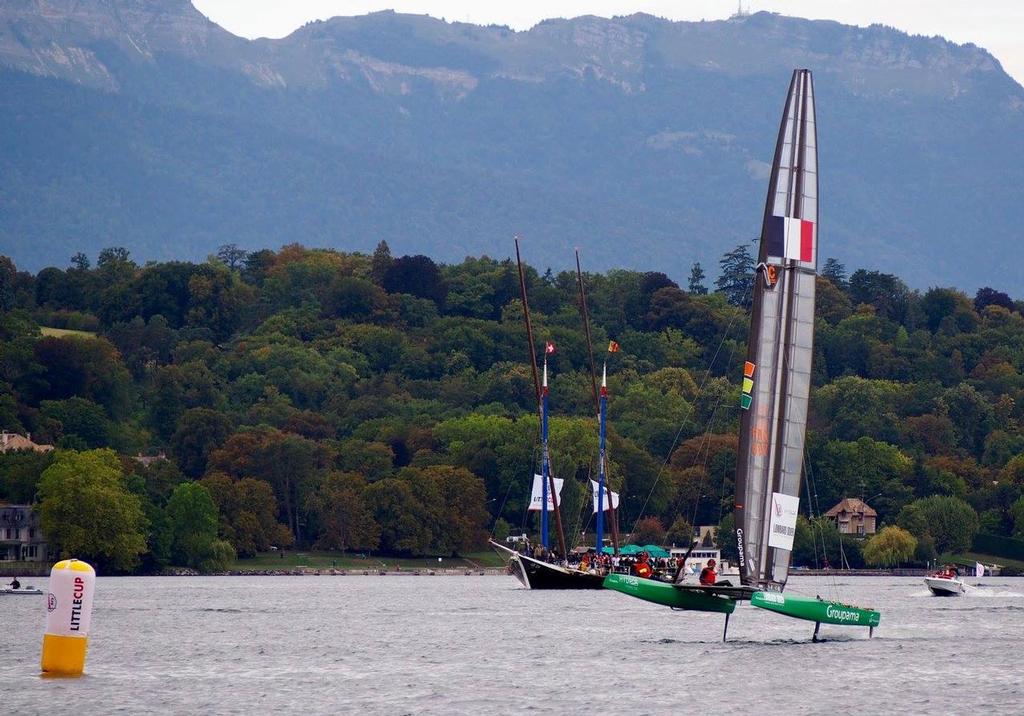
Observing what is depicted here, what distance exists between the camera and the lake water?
170 ft

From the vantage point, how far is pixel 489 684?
57.1 m

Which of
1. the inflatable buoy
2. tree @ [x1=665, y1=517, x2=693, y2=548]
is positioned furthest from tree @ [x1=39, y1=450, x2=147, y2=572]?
the inflatable buoy

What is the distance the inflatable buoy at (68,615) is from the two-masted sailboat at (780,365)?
61.4ft

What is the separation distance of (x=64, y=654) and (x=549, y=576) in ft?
211

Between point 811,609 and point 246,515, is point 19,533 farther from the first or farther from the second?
point 811,609

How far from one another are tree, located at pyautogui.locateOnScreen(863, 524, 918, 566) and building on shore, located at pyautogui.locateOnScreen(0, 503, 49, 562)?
75.3 m

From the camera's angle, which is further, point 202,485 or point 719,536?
point 719,536

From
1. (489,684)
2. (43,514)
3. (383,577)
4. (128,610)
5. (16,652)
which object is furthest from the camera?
(383,577)

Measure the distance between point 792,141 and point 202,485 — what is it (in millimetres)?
120272

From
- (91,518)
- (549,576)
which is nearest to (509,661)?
(549,576)

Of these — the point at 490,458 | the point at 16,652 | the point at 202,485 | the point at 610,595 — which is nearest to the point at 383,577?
the point at 202,485

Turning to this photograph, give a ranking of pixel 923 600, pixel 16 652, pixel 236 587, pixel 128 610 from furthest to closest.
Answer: pixel 236 587 → pixel 923 600 → pixel 128 610 → pixel 16 652

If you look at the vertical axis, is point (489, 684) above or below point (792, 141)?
below

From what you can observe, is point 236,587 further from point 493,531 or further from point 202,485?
point 493,531
